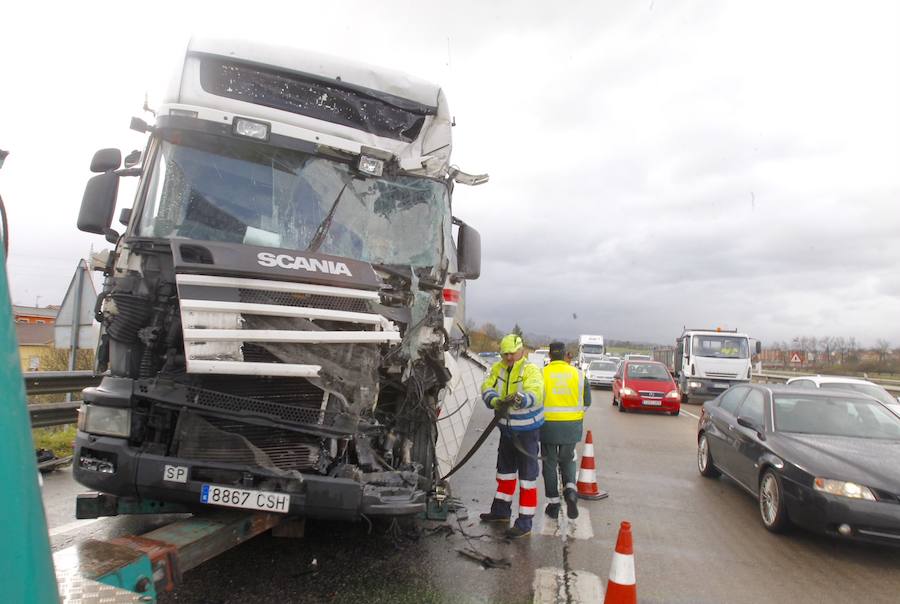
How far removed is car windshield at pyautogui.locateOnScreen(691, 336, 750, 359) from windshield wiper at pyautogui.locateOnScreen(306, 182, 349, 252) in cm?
1870

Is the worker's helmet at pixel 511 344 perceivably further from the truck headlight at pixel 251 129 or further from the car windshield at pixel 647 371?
the car windshield at pixel 647 371

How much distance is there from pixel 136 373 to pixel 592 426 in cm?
1158

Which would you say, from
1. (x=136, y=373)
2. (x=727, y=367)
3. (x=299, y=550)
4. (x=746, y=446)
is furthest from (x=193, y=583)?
(x=727, y=367)

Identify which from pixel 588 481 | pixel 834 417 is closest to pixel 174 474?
pixel 588 481

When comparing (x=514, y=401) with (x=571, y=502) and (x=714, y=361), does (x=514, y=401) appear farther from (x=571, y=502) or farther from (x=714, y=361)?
(x=714, y=361)

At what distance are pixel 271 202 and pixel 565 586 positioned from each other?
349 cm

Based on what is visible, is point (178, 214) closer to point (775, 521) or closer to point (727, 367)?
point (775, 521)

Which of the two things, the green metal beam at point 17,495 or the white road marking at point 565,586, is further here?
the white road marking at point 565,586

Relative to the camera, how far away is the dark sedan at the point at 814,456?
4.95 metres

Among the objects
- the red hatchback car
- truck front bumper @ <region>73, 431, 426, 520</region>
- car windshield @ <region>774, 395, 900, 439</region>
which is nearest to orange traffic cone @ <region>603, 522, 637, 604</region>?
truck front bumper @ <region>73, 431, 426, 520</region>

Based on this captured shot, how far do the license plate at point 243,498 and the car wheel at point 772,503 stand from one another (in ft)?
14.9

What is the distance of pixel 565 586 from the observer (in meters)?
4.22

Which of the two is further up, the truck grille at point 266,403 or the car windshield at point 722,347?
the car windshield at point 722,347

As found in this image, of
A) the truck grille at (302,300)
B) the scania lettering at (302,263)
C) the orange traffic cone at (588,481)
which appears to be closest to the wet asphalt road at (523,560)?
the orange traffic cone at (588,481)
